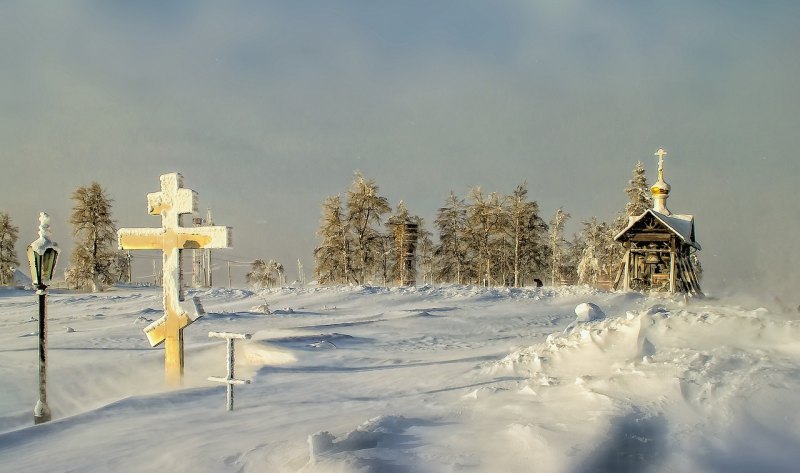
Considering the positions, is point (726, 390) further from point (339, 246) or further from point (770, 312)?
point (339, 246)

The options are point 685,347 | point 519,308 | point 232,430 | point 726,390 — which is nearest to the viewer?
point 726,390

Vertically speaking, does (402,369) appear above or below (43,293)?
below

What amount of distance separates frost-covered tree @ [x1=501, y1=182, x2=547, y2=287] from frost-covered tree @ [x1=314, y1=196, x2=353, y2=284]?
564 inches

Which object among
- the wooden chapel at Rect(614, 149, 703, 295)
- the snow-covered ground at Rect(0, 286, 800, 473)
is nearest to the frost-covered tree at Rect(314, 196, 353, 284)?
the wooden chapel at Rect(614, 149, 703, 295)

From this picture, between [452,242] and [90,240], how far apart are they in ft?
101

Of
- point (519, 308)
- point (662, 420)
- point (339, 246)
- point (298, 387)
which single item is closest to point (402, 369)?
point (298, 387)

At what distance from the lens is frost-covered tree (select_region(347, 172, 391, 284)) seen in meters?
43.6

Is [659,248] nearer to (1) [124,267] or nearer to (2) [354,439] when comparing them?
(2) [354,439]

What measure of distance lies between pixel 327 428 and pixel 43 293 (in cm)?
535

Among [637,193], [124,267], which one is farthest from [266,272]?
[637,193]

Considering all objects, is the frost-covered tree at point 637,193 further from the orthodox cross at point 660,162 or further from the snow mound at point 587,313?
the snow mound at point 587,313

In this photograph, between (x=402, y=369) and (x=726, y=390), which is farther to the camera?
(x=402, y=369)

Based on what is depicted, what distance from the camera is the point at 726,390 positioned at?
197 inches

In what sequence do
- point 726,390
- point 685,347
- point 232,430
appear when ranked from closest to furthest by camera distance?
point 726,390, point 232,430, point 685,347
